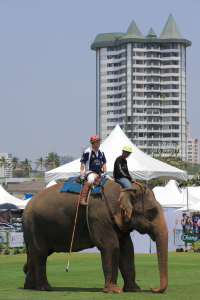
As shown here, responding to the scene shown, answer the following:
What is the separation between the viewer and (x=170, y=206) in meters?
50.9

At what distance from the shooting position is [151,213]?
13273mm

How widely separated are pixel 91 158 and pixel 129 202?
5.85 feet

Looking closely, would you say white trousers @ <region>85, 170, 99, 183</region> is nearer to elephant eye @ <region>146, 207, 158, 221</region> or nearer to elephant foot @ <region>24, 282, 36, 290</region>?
elephant eye @ <region>146, 207, 158, 221</region>

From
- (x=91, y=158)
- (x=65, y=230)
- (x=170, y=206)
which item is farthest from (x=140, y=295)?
(x=170, y=206)

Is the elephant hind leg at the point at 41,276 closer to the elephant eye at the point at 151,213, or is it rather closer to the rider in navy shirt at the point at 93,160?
the rider in navy shirt at the point at 93,160

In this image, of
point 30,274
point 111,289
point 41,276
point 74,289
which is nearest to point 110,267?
point 111,289

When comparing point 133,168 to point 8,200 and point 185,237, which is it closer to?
point 185,237

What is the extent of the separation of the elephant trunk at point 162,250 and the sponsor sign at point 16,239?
19856 mm

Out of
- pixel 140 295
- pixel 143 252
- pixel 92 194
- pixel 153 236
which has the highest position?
pixel 92 194

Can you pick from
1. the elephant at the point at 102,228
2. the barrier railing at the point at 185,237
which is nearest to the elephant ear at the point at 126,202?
the elephant at the point at 102,228

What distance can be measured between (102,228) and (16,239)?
19955mm

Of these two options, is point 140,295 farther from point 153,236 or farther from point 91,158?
point 91,158

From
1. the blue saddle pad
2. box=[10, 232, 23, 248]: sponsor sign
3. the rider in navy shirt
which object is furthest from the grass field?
box=[10, 232, 23, 248]: sponsor sign

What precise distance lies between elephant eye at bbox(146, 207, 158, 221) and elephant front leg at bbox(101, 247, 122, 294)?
35.8 inches
